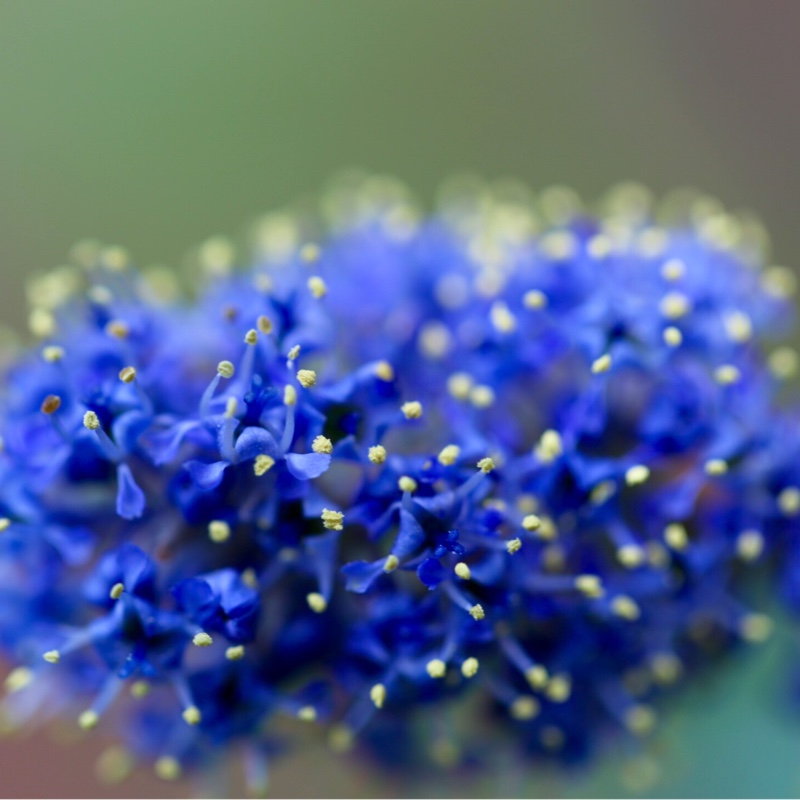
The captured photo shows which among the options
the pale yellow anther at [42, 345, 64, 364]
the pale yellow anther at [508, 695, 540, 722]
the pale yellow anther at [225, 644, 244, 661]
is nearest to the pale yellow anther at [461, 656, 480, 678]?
the pale yellow anther at [508, 695, 540, 722]

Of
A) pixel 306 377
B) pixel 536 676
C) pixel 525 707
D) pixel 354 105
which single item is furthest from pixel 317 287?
pixel 354 105

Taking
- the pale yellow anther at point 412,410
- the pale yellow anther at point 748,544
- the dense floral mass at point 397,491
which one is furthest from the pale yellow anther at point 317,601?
the pale yellow anther at point 748,544

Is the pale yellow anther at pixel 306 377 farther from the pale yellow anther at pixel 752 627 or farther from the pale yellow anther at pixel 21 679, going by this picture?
the pale yellow anther at pixel 752 627

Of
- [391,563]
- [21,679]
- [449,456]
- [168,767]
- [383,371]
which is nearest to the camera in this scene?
[391,563]

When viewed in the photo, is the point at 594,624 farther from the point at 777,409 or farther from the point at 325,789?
the point at 325,789

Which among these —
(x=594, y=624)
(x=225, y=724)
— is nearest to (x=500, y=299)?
(x=594, y=624)

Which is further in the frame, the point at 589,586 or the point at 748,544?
the point at 748,544

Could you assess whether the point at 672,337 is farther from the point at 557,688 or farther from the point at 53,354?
the point at 53,354
